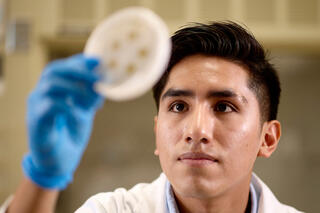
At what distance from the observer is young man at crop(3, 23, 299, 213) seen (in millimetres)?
763

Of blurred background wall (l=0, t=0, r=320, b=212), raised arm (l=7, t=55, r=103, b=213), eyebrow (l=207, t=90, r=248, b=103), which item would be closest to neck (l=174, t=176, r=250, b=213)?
eyebrow (l=207, t=90, r=248, b=103)

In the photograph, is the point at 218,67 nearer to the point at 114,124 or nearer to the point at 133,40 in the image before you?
the point at 133,40

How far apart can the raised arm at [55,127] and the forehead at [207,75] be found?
0.48m

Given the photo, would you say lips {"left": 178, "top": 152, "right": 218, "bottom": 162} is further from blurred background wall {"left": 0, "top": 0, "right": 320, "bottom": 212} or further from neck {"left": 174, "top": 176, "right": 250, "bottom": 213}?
blurred background wall {"left": 0, "top": 0, "right": 320, "bottom": 212}

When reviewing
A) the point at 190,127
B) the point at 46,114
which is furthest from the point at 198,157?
the point at 46,114

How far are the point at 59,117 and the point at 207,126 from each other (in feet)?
1.71

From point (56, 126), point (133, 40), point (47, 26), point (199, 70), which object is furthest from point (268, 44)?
point (56, 126)

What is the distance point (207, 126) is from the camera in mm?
1108

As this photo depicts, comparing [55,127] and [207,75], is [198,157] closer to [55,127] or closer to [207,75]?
[207,75]

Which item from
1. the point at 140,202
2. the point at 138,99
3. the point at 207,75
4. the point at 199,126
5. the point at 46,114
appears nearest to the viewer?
the point at 46,114

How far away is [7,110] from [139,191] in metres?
1.45

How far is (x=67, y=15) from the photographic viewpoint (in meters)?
2.55

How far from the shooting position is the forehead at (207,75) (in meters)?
1.17

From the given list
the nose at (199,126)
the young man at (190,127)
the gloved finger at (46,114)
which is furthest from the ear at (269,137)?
the gloved finger at (46,114)
